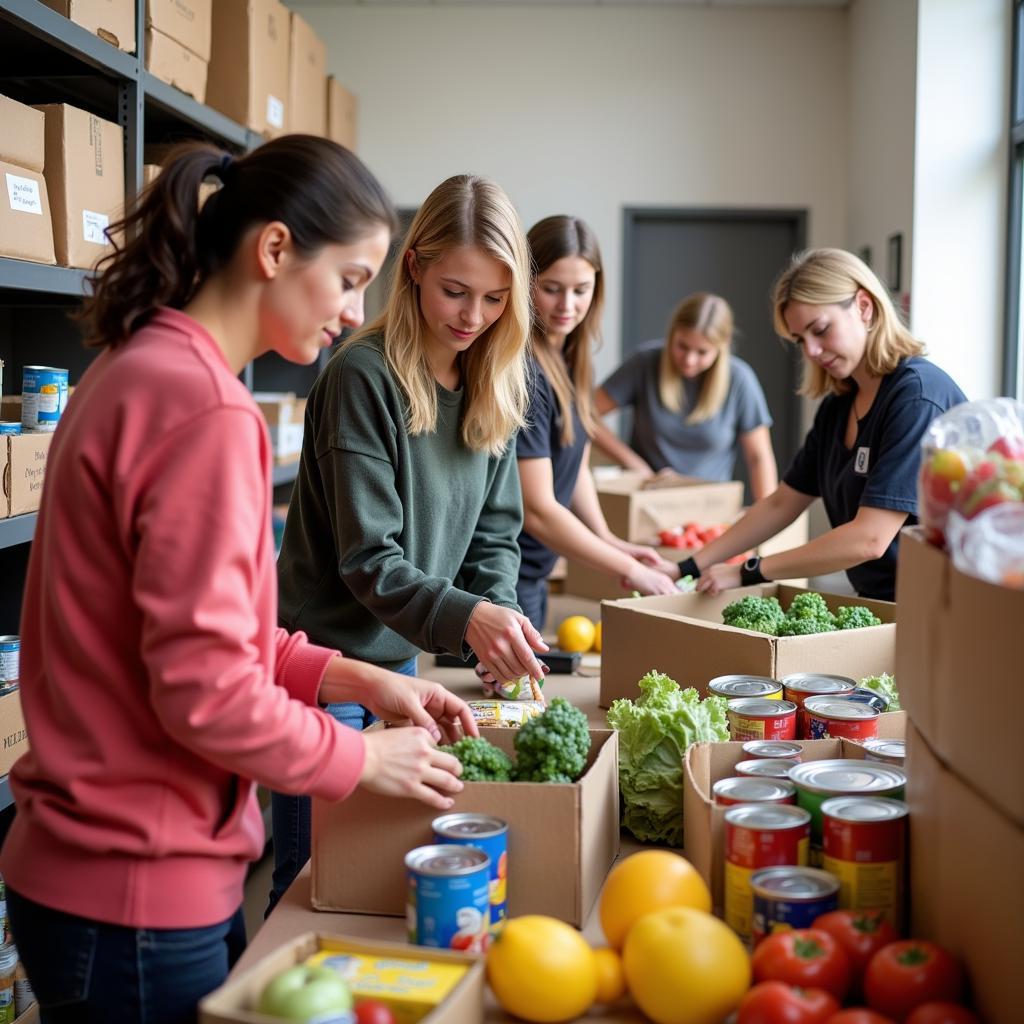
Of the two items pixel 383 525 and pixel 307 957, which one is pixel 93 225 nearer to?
pixel 383 525

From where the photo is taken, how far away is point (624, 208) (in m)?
6.32

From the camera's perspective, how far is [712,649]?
6.41 ft

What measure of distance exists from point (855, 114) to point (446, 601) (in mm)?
5190

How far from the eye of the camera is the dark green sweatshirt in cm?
169

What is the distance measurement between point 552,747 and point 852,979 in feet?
1.25

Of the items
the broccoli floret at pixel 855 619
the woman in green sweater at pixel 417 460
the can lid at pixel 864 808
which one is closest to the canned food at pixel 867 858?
the can lid at pixel 864 808

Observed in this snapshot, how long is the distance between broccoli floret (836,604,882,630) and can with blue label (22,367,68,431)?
159 cm

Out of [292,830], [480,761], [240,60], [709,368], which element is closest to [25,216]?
[292,830]

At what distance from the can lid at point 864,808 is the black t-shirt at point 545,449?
4.57 feet

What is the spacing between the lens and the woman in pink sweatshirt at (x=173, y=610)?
96 centimetres

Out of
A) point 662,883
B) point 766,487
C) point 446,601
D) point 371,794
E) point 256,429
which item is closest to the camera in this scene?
point 256,429

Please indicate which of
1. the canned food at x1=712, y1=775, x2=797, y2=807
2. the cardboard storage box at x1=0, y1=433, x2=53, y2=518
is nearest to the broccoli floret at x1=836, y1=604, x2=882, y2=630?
the canned food at x1=712, y1=775, x2=797, y2=807

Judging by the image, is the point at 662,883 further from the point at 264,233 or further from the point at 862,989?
the point at 264,233

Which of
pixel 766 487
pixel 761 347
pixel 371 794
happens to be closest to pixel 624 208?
pixel 761 347
